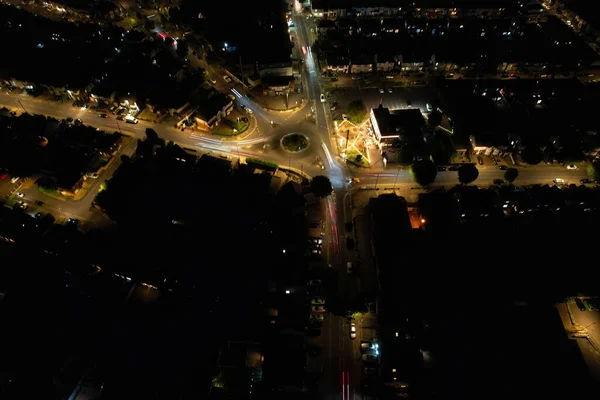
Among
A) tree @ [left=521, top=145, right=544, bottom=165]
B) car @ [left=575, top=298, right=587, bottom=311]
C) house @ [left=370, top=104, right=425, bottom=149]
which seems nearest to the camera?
car @ [left=575, top=298, right=587, bottom=311]

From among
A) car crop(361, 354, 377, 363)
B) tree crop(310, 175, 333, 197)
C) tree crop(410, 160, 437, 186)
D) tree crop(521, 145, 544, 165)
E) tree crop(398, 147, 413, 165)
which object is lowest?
car crop(361, 354, 377, 363)

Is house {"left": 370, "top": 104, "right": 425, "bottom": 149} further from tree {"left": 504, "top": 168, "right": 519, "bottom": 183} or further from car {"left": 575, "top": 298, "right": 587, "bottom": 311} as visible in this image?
car {"left": 575, "top": 298, "right": 587, "bottom": 311}

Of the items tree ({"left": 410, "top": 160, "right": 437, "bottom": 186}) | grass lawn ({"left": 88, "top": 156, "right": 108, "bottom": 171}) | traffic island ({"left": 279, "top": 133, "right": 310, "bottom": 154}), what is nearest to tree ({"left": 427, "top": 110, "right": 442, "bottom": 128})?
tree ({"left": 410, "top": 160, "right": 437, "bottom": 186})

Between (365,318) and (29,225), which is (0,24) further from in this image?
(365,318)

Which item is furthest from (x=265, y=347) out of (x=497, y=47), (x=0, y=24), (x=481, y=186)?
(x=0, y=24)

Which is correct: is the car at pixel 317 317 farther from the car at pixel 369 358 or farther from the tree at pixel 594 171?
the tree at pixel 594 171

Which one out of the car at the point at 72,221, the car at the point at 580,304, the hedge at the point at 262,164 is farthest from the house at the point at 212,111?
the car at the point at 580,304

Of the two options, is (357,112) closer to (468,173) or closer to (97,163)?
(468,173)
